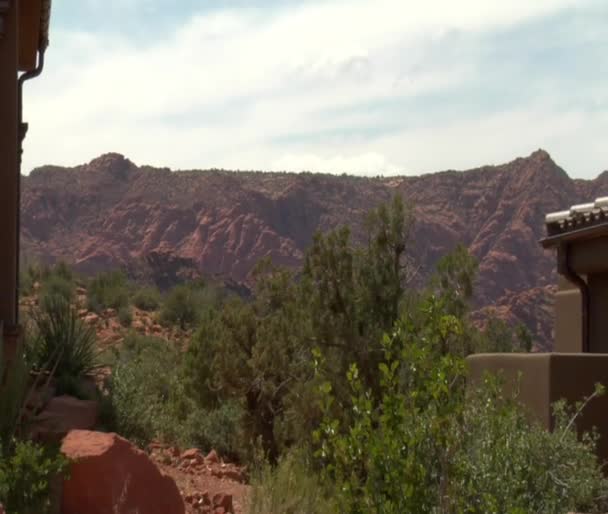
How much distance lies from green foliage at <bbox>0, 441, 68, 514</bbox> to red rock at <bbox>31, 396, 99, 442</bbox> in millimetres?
863

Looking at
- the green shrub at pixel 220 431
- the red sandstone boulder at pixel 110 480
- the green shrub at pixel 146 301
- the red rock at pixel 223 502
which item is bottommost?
the green shrub at pixel 220 431

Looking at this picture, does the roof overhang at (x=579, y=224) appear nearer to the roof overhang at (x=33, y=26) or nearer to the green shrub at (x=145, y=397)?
the green shrub at (x=145, y=397)

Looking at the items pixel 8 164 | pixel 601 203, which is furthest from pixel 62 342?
pixel 601 203

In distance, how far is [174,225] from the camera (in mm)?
81062

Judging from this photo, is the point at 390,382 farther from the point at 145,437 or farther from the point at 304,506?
the point at 145,437

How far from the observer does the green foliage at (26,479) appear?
29.6 ft

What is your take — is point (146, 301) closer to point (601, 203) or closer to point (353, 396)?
point (601, 203)

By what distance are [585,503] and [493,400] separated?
154cm

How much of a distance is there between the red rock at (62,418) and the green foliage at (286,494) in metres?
1.75

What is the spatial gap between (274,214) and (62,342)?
2731 inches

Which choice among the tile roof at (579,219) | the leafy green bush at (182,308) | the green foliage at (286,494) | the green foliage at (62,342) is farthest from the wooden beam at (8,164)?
the leafy green bush at (182,308)

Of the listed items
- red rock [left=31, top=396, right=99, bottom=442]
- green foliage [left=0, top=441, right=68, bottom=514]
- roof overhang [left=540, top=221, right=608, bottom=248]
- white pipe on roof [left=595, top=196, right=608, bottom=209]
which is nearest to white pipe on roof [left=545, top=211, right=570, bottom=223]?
roof overhang [left=540, top=221, right=608, bottom=248]

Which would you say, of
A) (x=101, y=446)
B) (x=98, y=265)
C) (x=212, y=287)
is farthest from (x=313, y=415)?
(x=98, y=265)

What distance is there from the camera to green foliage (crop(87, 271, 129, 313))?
45188mm
